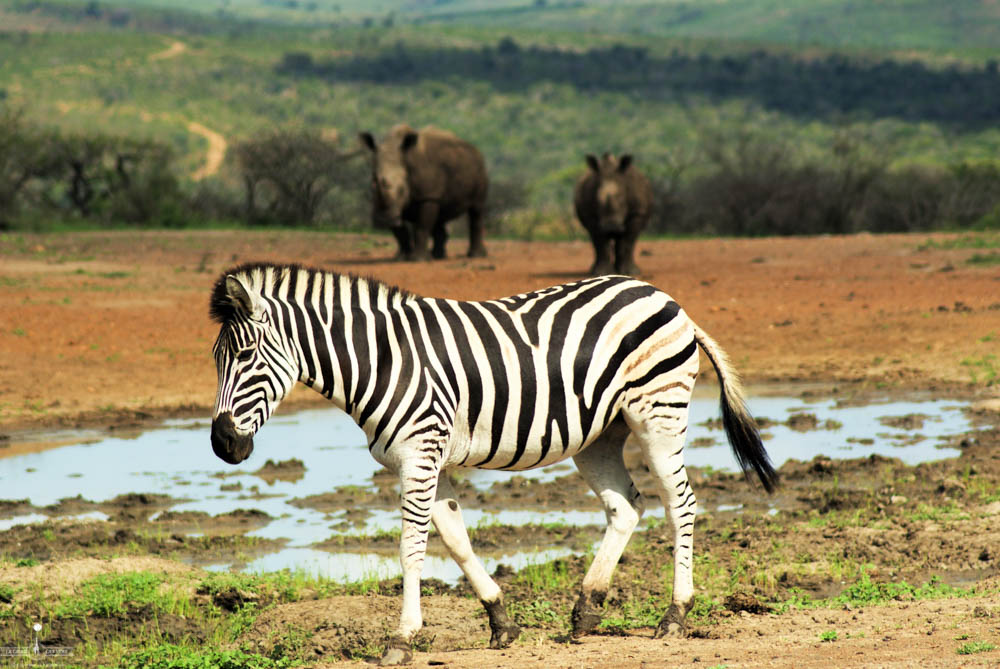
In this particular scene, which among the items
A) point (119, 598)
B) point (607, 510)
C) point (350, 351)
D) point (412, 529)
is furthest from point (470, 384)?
point (119, 598)

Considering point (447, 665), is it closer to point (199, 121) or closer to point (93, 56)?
point (199, 121)

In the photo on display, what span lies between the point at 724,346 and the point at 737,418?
8199 mm

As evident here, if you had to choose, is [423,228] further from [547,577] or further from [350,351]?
[350,351]

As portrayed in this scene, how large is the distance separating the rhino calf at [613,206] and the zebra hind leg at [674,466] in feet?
44.4

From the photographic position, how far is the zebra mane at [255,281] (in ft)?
18.6

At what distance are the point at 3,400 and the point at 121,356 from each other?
6.69ft

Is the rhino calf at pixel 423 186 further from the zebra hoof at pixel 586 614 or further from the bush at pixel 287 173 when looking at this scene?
the zebra hoof at pixel 586 614

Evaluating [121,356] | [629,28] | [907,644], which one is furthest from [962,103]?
[629,28]

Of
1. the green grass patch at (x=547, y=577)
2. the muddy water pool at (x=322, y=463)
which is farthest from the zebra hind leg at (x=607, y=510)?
the muddy water pool at (x=322, y=463)

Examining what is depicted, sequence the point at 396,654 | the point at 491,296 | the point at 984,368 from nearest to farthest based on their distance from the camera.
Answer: the point at 396,654, the point at 984,368, the point at 491,296

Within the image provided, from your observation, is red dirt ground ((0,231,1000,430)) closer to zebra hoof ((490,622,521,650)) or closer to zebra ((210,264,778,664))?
zebra ((210,264,778,664))

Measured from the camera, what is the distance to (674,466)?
6172 mm

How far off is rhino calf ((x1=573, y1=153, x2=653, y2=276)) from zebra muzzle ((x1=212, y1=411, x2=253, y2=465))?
1434 centimetres

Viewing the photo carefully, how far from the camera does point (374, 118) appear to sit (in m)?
68.5
